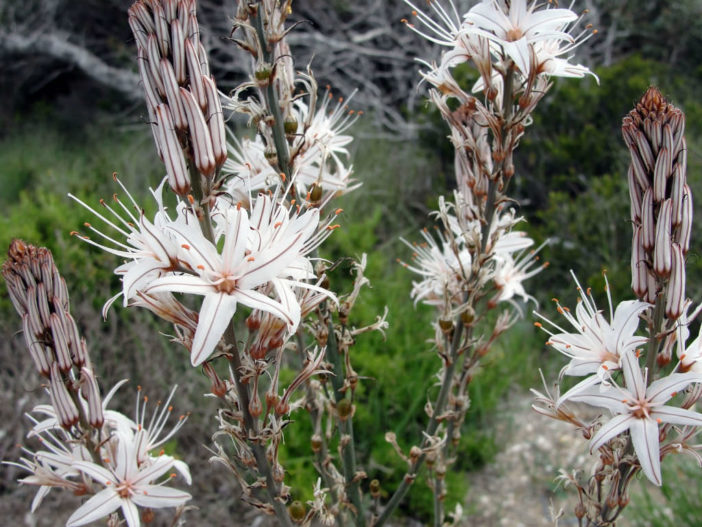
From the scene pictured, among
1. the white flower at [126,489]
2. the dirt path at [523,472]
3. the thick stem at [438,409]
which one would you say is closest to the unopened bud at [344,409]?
the thick stem at [438,409]

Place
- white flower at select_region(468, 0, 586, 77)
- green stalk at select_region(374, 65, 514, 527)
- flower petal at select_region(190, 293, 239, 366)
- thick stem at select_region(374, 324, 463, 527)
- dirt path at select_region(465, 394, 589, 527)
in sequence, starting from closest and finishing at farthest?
flower petal at select_region(190, 293, 239, 366), white flower at select_region(468, 0, 586, 77), green stalk at select_region(374, 65, 514, 527), thick stem at select_region(374, 324, 463, 527), dirt path at select_region(465, 394, 589, 527)

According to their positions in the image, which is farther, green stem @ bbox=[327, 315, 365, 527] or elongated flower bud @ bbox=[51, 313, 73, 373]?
green stem @ bbox=[327, 315, 365, 527]

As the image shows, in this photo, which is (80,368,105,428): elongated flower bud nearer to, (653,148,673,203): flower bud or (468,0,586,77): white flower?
(468,0,586,77): white flower

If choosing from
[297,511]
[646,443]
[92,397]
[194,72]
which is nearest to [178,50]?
[194,72]

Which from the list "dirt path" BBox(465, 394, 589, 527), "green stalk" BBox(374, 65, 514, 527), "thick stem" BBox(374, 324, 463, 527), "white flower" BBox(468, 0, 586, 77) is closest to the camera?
"white flower" BBox(468, 0, 586, 77)

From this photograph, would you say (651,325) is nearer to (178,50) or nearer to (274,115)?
(274,115)

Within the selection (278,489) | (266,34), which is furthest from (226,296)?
(266,34)

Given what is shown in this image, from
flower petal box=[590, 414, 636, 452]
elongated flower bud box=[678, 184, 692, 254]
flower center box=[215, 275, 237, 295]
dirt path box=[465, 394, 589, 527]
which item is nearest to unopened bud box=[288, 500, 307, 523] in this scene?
flower center box=[215, 275, 237, 295]
